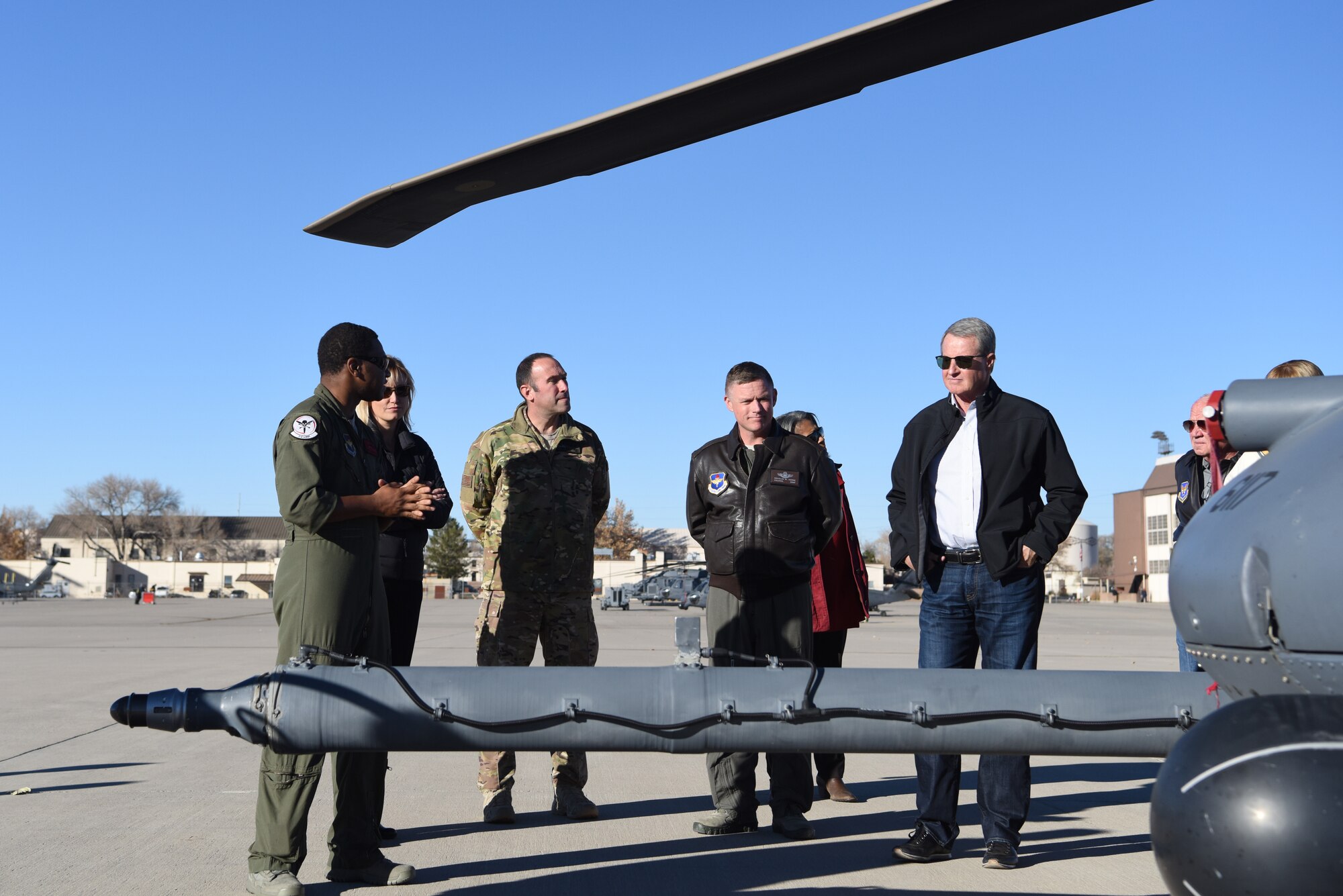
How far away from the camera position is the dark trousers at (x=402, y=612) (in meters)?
5.11

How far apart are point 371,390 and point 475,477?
4.33 feet

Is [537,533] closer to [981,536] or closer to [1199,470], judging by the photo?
[981,536]

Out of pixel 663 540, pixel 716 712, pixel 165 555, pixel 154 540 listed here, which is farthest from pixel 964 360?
pixel 165 555

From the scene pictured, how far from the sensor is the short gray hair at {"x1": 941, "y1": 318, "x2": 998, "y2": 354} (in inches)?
184

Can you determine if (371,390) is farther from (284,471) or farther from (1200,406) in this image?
(1200,406)

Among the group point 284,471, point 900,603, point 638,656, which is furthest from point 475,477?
point 900,603

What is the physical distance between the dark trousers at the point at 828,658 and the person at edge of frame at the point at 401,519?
7.01ft

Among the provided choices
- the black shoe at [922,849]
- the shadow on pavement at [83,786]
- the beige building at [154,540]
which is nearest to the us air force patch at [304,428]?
the black shoe at [922,849]

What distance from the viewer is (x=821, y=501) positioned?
209 inches

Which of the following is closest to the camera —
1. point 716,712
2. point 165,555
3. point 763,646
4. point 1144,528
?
point 716,712

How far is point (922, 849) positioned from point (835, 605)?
68.8 inches

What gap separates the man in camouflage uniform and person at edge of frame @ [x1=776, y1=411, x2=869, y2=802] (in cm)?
128

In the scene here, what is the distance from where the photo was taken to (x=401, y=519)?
496 cm

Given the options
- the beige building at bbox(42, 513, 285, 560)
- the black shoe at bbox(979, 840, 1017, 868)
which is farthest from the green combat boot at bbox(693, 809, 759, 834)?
the beige building at bbox(42, 513, 285, 560)
